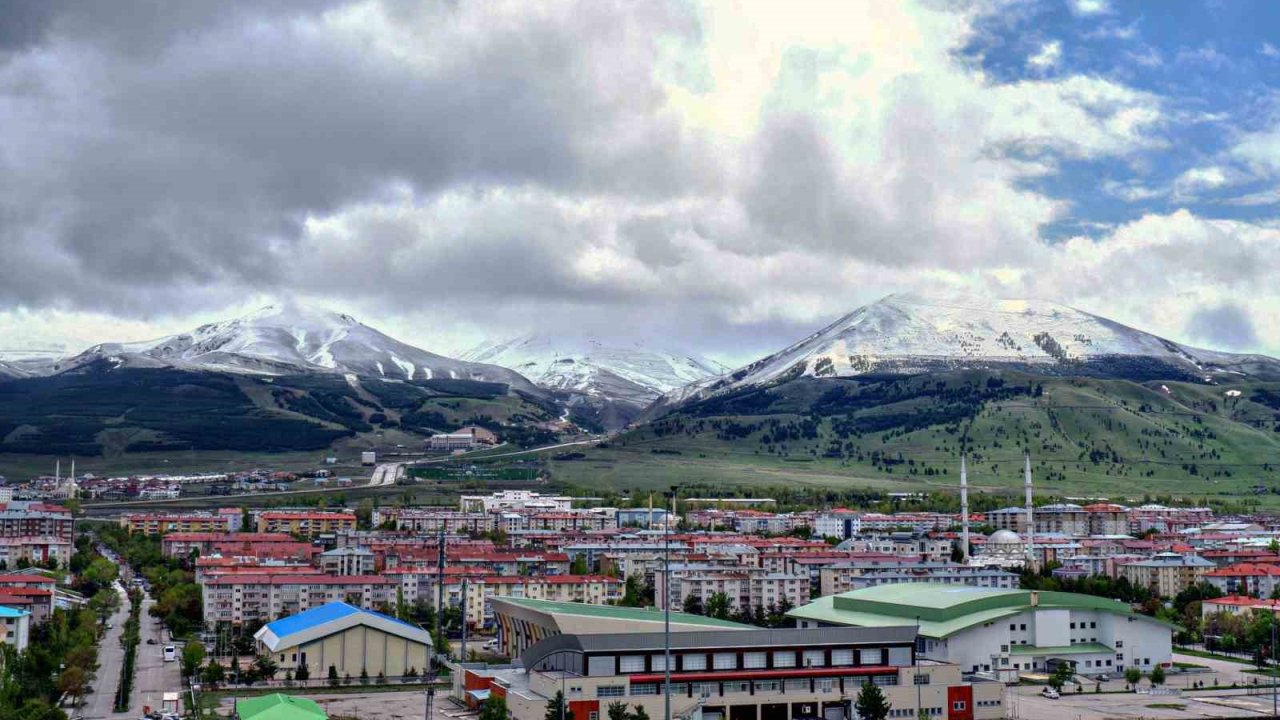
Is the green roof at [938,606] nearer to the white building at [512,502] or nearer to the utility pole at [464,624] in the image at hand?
the utility pole at [464,624]

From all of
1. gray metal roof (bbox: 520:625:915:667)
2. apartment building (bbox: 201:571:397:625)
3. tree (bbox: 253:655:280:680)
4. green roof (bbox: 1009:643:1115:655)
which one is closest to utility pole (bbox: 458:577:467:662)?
apartment building (bbox: 201:571:397:625)

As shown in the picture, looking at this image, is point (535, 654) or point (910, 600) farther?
point (910, 600)

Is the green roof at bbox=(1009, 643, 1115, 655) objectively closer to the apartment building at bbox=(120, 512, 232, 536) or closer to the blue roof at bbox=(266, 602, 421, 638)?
the blue roof at bbox=(266, 602, 421, 638)

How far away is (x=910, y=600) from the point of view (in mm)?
47656

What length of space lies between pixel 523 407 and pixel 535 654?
6028 inches

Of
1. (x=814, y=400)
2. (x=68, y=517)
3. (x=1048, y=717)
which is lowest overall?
(x=1048, y=717)

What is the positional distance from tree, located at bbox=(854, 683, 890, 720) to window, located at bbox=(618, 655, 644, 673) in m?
5.23

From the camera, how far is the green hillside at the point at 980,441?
123 m

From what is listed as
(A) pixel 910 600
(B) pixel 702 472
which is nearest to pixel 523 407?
(B) pixel 702 472

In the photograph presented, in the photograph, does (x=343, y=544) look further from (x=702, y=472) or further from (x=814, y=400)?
(x=814, y=400)

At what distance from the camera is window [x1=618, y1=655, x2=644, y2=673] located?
114 ft

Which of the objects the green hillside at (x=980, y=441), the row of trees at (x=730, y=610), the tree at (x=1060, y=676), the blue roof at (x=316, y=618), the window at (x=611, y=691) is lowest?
the tree at (x=1060, y=676)

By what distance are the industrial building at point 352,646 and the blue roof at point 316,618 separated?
40 millimetres

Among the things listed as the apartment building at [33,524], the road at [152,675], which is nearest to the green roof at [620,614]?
the road at [152,675]
